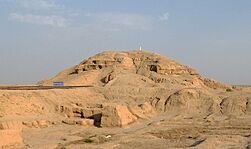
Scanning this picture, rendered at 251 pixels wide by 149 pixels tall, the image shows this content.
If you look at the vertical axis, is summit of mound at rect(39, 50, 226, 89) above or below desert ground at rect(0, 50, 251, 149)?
above

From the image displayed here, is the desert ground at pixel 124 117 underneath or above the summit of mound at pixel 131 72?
underneath

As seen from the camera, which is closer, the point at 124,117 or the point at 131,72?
the point at 124,117

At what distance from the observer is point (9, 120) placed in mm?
19734

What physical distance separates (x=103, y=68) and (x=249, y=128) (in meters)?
21.5

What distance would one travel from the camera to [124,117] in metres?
21.3

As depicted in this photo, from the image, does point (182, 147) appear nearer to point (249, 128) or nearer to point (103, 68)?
point (249, 128)

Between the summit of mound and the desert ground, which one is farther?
the summit of mound

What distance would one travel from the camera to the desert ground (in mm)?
15654

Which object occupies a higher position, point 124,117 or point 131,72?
point 131,72

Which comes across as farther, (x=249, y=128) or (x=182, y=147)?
(x=249, y=128)

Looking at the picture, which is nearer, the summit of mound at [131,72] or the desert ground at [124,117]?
the desert ground at [124,117]

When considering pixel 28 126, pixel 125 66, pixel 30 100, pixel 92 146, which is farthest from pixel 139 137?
pixel 125 66

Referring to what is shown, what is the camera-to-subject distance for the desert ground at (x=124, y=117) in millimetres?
15654

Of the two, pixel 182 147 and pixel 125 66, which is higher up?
pixel 125 66
